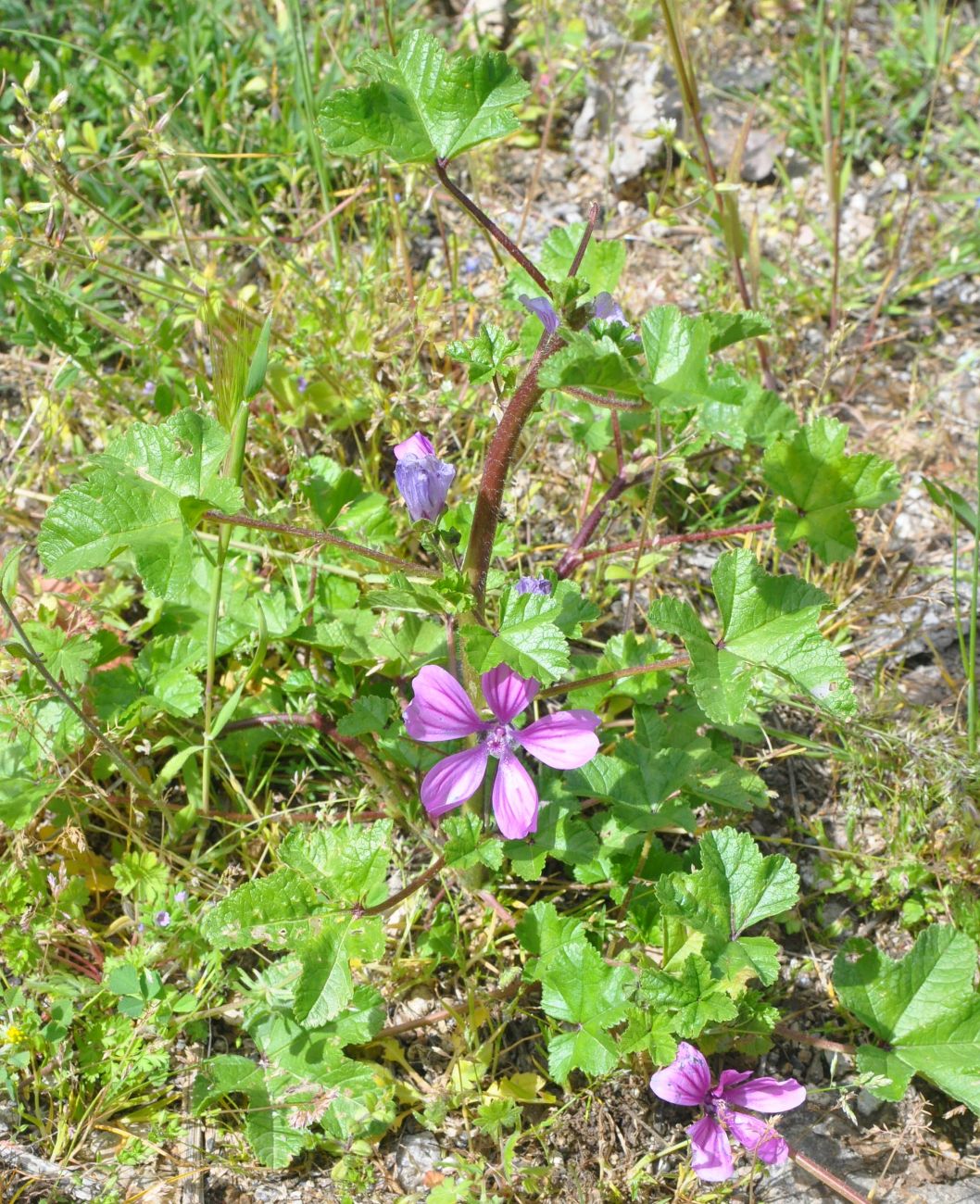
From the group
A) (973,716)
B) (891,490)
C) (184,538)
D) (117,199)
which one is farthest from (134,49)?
(973,716)

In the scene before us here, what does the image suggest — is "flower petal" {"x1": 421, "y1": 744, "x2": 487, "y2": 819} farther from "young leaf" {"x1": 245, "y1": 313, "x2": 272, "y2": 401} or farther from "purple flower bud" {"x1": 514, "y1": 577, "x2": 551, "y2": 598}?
"young leaf" {"x1": 245, "y1": 313, "x2": 272, "y2": 401}

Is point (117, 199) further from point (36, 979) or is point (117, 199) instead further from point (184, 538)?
point (36, 979)

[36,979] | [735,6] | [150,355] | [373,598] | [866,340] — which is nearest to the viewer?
[373,598]

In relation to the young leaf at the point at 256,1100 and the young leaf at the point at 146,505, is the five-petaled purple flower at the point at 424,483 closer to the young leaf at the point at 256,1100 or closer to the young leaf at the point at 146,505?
the young leaf at the point at 146,505

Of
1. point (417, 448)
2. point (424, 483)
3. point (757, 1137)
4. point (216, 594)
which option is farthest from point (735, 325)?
point (757, 1137)

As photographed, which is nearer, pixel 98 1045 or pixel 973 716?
pixel 98 1045

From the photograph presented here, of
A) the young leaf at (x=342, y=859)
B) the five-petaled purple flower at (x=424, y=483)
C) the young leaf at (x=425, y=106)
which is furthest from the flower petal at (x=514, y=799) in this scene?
the young leaf at (x=425, y=106)
